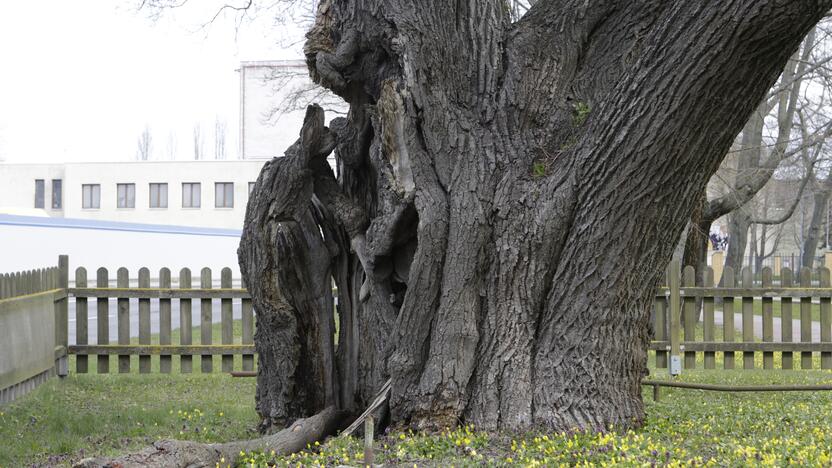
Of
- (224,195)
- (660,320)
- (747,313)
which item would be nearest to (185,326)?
(660,320)

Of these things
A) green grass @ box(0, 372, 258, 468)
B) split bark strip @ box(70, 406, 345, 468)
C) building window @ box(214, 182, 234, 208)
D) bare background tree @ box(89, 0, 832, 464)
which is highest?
building window @ box(214, 182, 234, 208)

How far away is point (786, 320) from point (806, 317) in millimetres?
271

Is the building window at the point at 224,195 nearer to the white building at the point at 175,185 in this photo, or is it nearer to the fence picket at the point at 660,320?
the white building at the point at 175,185

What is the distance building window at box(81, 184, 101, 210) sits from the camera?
5134cm

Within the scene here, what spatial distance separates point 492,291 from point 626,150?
4.67 ft

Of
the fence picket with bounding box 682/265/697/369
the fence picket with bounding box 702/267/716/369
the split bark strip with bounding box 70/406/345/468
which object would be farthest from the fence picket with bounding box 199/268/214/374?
the fence picket with bounding box 702/267/716/369

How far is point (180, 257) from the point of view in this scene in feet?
128

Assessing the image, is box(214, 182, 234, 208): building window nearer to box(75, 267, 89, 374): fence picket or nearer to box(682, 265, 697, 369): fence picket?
box(75, 267, 89, 374): fence picket

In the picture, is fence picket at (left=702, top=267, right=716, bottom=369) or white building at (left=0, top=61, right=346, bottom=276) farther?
white building at (left=0, top=61, right=346, bottom=276)

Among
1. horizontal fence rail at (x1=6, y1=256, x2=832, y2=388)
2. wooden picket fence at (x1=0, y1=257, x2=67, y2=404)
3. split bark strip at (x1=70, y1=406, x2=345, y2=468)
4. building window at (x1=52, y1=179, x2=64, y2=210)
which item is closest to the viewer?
split bark strip at (x1=70, y1=406, x2=345, y2=468)

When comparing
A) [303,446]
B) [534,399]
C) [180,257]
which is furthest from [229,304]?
[180,257]

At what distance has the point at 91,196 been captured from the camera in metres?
51.5

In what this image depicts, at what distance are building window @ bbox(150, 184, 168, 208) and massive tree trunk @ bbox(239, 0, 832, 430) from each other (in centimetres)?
→ 4558

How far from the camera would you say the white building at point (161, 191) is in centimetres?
4978
